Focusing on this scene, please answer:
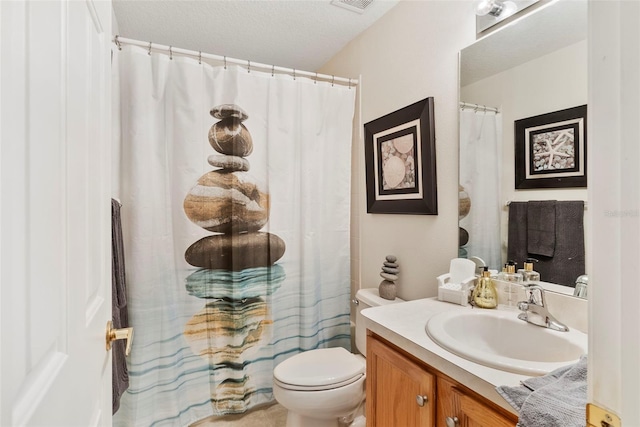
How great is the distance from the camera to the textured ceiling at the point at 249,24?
5.83ft

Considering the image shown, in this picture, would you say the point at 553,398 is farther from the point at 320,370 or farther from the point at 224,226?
the point at 224,226

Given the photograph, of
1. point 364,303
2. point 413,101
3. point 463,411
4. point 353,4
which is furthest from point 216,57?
point 463,411

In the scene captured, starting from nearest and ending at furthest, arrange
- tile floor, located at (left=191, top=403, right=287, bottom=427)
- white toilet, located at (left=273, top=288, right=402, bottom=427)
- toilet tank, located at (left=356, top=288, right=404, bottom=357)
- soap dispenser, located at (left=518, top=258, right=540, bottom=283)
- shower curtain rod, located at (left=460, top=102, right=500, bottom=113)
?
soap dispenser, located at (left=518, top=258, right=540, bottom=283)
shower curtain rod, located at (left=460, top=102, right=500, bottom=113)
white toilet, located at (left=273, top=288, right=402, bottom=427)
toilet tank, located at (left=356, top=288, right=404, bottom=357)
tile floor, located at (left=191, top=403, right=287, bottom=427)

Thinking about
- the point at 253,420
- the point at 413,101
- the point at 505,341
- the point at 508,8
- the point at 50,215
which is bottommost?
A: the point at 253,420

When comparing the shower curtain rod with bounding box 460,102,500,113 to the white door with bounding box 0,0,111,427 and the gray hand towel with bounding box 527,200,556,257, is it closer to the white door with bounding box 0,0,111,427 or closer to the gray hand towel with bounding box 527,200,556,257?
the gray hand towel with bounding box 527,200,556,257

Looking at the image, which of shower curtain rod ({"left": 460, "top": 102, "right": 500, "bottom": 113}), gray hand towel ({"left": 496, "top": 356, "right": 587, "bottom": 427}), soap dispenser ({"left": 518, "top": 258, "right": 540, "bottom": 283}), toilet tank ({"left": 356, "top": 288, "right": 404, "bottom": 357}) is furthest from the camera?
toilet tank ({"left": 356, "top": 288, "right": 404, "bottom": 357})

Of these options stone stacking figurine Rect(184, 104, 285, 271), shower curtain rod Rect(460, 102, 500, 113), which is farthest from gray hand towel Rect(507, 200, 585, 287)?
stone stacking figurine Rect(184, 104, 285, 271)

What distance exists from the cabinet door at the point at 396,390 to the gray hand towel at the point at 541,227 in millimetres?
633

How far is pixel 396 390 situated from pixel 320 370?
60 centimetres

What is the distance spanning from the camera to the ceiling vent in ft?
5.71

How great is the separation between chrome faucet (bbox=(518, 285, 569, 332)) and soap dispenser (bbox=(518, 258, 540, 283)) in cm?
7

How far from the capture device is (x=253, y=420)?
6.15 feet

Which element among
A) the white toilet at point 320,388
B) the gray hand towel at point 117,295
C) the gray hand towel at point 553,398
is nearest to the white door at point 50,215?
the gray hand towel at point 117,295

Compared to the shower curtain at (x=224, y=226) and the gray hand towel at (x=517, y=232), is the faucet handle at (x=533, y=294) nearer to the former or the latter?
the gray hand towel at (x=517, y=232)
